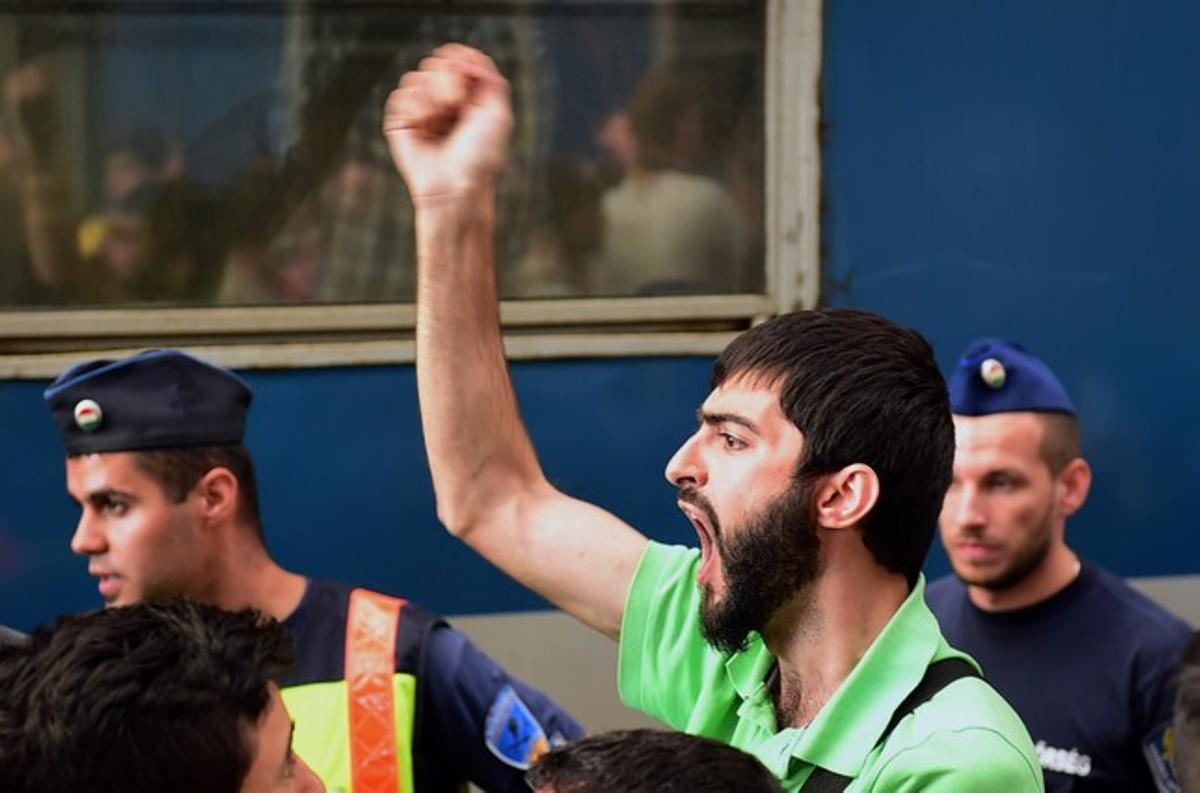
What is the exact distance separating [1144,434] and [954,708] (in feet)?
7.78

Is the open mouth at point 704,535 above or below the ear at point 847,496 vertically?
below

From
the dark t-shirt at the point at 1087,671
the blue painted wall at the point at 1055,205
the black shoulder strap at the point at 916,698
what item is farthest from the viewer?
the blue painted wall at the point at 1055,205

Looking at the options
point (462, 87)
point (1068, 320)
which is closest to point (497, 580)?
point (1068, 320)

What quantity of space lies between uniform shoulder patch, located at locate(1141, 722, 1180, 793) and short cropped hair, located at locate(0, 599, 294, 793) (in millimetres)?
1970

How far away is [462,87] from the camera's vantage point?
288 centimetres

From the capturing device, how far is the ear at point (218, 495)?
3.68 metres

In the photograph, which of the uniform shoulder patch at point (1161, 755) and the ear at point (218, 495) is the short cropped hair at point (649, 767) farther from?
the uniform shoulder patch at point (1161, 755)

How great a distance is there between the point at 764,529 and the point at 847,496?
106 millimetres

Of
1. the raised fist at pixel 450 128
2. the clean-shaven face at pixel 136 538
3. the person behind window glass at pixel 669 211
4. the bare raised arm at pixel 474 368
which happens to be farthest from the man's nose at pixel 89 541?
the person behind window glass at pixel 669 211

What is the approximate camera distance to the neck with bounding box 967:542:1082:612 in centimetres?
419

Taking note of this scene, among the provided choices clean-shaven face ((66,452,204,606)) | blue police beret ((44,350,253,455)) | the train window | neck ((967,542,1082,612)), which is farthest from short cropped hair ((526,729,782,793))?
the train window

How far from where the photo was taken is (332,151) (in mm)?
4281

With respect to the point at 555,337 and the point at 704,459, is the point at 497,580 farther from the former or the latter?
the point at 704,459

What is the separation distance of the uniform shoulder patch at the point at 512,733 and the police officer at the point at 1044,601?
3.29ft
